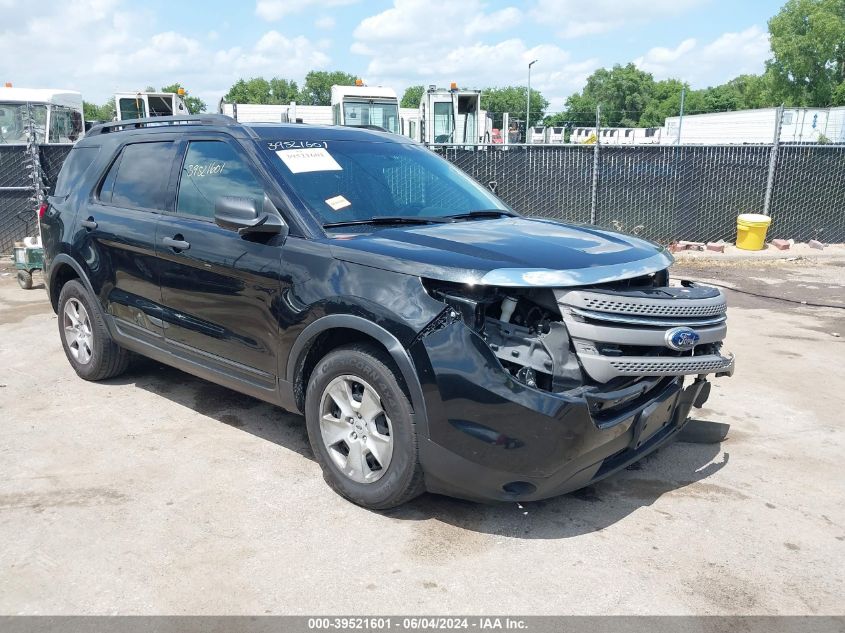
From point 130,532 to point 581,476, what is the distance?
2169mm

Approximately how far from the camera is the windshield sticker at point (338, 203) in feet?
12.8

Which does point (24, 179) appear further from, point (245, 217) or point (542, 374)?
point (542, 374)

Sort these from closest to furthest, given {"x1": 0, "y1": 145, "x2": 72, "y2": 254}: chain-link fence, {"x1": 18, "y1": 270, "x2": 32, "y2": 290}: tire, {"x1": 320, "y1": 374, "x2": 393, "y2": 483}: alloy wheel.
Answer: {"x1": 320, "y1": 374, "x2": 393, "y2": 483}: alloy wheel < {"x1": 18, "y1": 270, "x2": 32, "y2": 290}: tire < {"x1": 0, "y1": 145, "x2": 72, "y2": 254}: chain-link fence

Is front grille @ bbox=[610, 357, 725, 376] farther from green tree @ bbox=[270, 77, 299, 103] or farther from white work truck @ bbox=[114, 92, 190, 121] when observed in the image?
green tree @ bbox=[270, 77, 299, 103]

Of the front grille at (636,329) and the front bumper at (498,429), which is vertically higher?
the front grille at (636,329)

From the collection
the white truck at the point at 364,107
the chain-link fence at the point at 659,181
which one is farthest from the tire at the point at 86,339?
the white truck at the point at 364,107

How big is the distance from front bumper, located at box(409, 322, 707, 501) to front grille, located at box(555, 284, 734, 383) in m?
0.21

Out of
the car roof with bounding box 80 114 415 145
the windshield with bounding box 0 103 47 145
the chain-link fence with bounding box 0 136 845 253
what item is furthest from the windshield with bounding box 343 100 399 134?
the car roof with bounding box 80 114 415 145

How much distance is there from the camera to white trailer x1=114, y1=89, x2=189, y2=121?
20203 millimetres

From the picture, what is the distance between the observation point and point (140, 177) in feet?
16.0

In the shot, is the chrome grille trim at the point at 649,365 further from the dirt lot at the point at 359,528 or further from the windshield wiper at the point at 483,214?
the windshield wiper at the point at 483,214

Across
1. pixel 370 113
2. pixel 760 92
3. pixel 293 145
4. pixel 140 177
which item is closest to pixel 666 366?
pixel 293 145

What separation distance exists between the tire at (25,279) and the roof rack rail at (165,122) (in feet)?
15.0

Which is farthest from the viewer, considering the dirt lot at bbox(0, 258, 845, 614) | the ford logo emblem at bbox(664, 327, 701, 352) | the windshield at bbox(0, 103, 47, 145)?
the windshield at bbox(0, 103, 47, 145)
